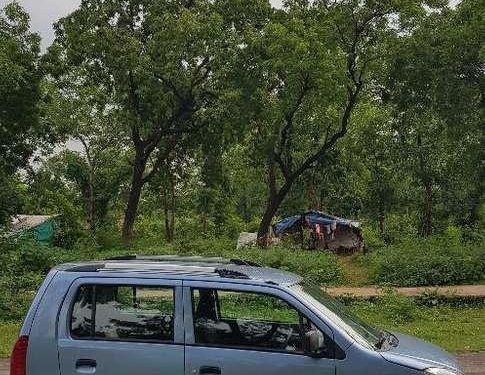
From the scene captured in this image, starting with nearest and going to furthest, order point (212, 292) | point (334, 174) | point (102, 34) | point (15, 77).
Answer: point (212, 292)
point (15, 77)
point (102, 34)
point (334, 174)

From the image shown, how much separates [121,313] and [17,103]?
66.2 ft

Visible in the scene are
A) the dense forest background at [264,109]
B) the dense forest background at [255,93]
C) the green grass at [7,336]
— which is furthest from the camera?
the dense forest background at [255,93]

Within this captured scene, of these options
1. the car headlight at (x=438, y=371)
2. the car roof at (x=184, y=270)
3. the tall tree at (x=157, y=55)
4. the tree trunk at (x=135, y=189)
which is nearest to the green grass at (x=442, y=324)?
the car headlight at (x=438, y=371)

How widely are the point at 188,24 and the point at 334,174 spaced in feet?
46.7

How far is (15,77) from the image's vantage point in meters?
21.8

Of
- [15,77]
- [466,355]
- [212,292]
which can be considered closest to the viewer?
[212,292]

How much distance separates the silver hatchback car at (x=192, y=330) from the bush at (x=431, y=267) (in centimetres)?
1182

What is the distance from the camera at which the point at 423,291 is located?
15.0m

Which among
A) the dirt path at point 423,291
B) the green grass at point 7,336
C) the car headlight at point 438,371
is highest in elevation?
the car headlight at point 438,371

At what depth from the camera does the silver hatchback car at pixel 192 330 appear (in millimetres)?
5199

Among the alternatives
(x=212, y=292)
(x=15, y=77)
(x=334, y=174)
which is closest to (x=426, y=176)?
(x=334, y=174)

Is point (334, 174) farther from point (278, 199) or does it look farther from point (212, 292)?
point (212, 292)

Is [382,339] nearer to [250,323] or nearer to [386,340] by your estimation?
[386,340]

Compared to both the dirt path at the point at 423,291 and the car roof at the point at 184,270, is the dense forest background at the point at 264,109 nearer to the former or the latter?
the dirt path at the point at 423,291
